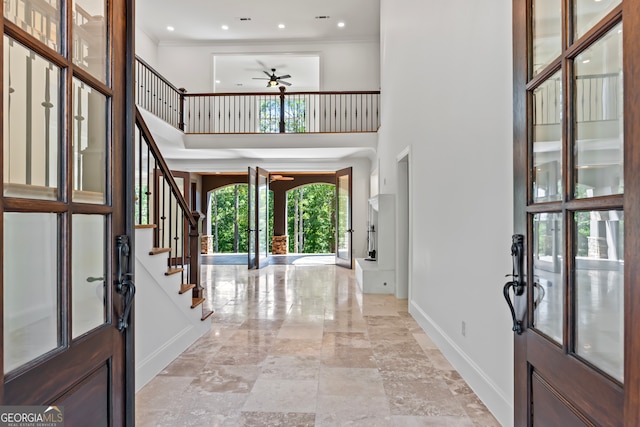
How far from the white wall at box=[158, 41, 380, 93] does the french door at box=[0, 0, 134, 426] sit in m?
8.60

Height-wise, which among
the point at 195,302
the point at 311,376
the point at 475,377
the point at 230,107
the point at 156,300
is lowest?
the point at 311,376

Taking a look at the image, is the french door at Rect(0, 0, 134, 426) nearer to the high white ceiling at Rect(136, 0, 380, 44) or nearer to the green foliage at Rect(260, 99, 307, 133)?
the high white ceiling at Rect(136, 0, 380, 44)

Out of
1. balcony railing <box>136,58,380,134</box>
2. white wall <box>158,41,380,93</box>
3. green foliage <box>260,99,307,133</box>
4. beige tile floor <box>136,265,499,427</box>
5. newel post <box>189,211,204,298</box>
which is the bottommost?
beige tile floor <box>136,265,499,427</box>

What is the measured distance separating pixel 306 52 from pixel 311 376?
8706mm

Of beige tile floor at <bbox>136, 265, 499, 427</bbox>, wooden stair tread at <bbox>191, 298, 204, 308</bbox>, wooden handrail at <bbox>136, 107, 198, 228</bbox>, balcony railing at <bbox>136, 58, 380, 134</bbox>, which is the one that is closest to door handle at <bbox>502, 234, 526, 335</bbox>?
beige tile floor at <bbox>136, 265, 499, 427</bbox>

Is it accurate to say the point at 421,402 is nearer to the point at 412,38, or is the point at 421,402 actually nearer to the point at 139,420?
the point at 139,420

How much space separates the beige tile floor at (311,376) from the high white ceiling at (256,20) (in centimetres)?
667

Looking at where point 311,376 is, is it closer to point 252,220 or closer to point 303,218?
point 252,220

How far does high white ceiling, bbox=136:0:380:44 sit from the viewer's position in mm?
7973

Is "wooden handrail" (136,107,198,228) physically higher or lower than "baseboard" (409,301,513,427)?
higher

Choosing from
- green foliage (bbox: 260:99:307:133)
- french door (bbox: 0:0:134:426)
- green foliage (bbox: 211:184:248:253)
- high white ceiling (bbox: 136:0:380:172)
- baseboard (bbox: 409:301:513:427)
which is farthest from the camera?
green foliage (bbox: 211:184:248:253)

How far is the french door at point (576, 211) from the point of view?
0.83 metres

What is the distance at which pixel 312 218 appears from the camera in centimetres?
1371

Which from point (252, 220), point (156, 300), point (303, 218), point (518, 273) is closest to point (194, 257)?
point (156, 300)
